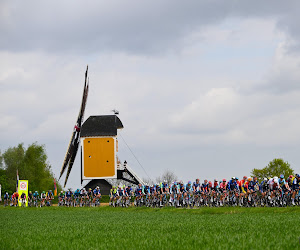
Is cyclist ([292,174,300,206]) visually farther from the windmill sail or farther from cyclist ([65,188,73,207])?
the windmill sail

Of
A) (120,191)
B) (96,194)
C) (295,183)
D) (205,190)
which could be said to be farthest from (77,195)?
(295,183)

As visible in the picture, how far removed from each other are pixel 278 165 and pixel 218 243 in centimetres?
7572

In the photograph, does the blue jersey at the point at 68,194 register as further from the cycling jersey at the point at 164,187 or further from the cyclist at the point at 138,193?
the cycling jersey at the point at 164,187

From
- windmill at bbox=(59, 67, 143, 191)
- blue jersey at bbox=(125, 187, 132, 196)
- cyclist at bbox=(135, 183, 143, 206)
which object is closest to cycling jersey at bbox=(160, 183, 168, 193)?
cyclist at bbox=(135, 183, 143, 206)

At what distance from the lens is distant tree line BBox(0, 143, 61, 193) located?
11097 centimetres

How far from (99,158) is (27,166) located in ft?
118

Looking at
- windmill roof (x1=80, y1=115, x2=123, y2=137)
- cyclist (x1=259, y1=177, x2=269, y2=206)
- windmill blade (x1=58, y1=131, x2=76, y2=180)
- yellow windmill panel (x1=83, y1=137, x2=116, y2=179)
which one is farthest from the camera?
windmill blade (x1=58, y1=131, x2=76, y2=180)

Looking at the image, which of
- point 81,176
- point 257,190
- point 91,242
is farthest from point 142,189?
point 91,242

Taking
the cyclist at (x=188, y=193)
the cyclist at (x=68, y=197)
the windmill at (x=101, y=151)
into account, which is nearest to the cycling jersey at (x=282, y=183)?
the cyclist at (x=188, y=193)

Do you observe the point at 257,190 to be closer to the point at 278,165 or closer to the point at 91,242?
the point at 91,242

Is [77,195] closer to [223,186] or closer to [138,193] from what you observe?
[138,193]

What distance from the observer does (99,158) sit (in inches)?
3214

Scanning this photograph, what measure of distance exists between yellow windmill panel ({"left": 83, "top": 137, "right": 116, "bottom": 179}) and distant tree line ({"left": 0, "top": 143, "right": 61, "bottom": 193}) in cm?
3121


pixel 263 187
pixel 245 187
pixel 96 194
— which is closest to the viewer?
pixel 263 187
